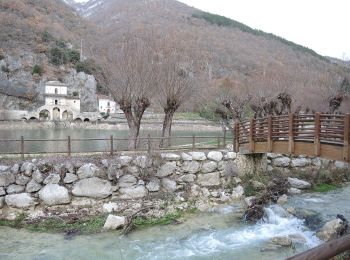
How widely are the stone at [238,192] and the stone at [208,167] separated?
1382 mm

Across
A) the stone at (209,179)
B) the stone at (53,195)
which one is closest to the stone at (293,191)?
the stone at (209,179)

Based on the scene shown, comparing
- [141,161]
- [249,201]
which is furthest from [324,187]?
[141,161]

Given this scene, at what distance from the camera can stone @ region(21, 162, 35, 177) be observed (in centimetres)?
1484

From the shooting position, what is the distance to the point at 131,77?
Answer: 1881 centimetres

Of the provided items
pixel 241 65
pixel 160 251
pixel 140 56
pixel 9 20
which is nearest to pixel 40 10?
pixel 9 20

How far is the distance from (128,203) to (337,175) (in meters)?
12.4

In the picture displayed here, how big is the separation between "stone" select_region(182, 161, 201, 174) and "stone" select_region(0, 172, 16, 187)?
292 inches

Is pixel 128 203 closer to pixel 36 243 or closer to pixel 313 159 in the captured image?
pixel 36 243

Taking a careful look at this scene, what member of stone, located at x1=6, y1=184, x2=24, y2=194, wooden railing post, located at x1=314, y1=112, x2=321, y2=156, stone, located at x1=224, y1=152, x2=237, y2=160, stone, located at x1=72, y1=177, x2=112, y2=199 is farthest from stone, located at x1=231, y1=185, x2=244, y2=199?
stone, located at x1=6, y1=184, x2=24, y2=194

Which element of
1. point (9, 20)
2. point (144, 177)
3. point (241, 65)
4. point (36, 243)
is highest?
point (9, 20)

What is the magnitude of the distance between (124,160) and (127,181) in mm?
981

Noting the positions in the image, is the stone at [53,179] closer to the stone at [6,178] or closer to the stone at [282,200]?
the stone at [6,178]

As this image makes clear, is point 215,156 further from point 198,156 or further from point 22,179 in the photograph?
point 22,179

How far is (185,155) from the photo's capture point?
1723cm
